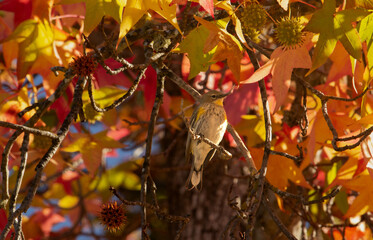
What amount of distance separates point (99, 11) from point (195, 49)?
1.04 ft

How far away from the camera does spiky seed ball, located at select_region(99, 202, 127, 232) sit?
1.30m

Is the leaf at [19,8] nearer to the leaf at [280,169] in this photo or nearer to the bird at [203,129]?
the bird at [203,129]

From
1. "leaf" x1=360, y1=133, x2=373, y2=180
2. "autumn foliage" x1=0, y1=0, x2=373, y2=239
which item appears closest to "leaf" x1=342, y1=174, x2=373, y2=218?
"autumn foliage" x1=0, y1=0, x2=373, y2=239

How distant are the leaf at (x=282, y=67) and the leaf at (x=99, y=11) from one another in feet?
1.24

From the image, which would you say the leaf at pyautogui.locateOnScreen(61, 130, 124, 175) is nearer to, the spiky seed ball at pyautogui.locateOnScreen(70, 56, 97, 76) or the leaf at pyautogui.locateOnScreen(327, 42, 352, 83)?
the spiky seed ball at pyautogui.locateOnScreen(70, 56, 97, 76)

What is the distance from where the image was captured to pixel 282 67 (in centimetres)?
141

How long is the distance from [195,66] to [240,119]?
563 millimetres

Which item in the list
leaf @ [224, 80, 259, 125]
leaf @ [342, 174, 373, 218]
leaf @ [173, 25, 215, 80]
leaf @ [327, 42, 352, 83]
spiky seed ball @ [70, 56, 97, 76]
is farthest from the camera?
leaf @ [224, 80, 259, 125]

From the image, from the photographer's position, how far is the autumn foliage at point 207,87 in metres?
1.30

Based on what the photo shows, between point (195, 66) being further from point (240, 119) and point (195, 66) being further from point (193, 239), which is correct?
point (193, 239)

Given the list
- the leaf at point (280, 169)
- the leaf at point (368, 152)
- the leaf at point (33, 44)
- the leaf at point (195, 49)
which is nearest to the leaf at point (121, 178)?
the leaf at point (280, 169)

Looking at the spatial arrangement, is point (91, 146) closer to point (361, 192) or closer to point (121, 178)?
point (361, 192)

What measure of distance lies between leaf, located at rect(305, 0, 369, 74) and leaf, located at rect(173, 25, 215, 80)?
1.06ft

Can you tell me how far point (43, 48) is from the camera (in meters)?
1.67
